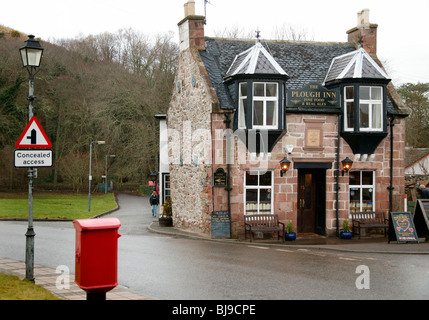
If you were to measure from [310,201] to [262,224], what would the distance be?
2866mm

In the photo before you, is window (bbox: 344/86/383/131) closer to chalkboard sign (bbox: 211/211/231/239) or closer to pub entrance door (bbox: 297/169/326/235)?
pub entrance door (bbox: 297/169/326/235)

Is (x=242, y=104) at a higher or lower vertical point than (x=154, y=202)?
higher

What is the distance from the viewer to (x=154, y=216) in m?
33.7

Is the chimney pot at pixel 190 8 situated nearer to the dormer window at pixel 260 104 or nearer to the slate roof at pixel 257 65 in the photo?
the slate roof at pixel 257 65

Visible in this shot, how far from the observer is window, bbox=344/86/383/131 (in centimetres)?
1972

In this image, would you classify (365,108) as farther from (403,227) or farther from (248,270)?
(248,270)

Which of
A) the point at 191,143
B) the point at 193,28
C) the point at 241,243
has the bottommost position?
the point at 241,243

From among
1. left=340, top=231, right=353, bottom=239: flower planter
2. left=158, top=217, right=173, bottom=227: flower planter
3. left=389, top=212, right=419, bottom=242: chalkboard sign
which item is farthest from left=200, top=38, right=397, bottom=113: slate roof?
left=158, top=217, right=173, bottom=227: flower planter

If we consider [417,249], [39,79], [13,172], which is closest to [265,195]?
[417,249]

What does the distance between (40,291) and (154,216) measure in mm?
25361

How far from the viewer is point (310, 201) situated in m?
20.9

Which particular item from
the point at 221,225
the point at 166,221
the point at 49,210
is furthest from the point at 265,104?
the point at 49,210

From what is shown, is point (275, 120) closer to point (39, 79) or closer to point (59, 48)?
point (39, 79)

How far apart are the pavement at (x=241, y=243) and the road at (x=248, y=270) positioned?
551 mm
